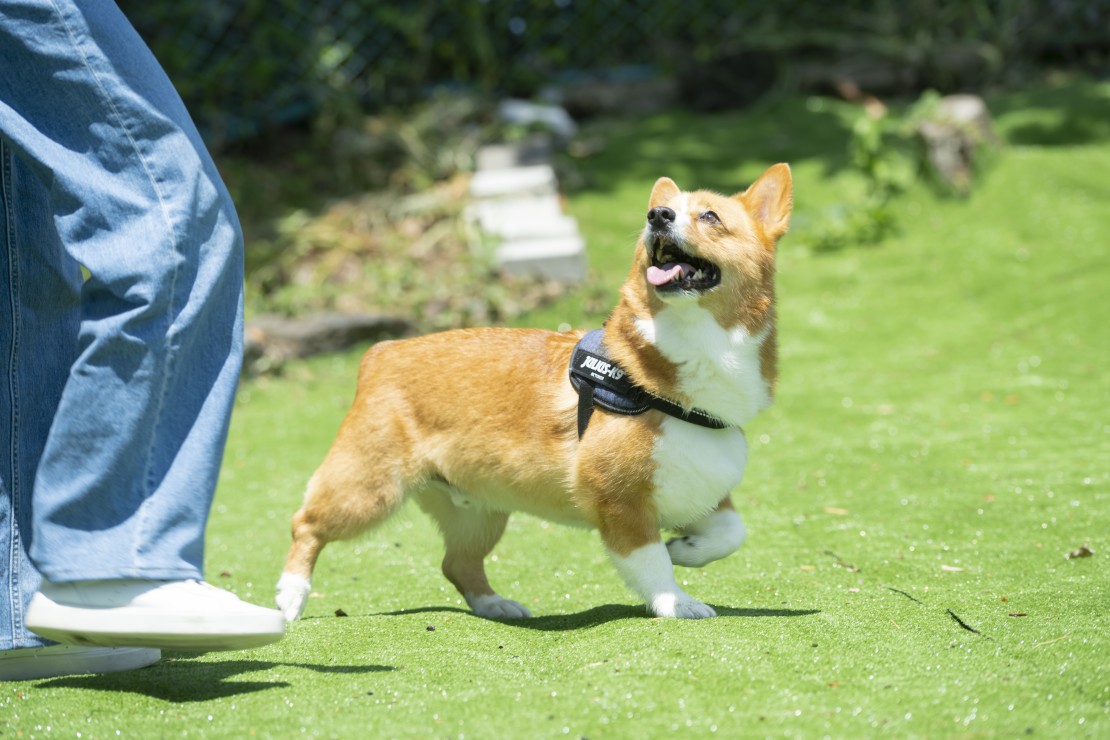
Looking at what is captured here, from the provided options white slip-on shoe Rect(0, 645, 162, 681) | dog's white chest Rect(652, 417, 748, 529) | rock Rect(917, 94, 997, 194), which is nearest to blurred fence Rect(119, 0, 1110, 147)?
rock Rect(917, 94, 997, 194)

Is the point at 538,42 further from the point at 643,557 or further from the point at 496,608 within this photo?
the point at 643,557

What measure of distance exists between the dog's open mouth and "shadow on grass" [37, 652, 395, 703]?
1108mm

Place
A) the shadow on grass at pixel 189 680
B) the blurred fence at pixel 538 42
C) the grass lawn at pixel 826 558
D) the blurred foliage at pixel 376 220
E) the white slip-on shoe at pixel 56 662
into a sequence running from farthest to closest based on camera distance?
the blurred fence at pixel 538 42
the blurred foliage at pixel 376 220
the white slip-on shoe at pixel 56 662
the shadow on grass at pixel 189 680
the grass lawn at pixel 826 558

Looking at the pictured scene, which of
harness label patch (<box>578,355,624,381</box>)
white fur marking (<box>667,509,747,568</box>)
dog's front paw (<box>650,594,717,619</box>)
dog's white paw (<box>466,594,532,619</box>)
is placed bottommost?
dog's white paw (<box>466,594,532,619</box>)

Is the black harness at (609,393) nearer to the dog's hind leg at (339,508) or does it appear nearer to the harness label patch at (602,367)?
the harness label patch at (602,367)

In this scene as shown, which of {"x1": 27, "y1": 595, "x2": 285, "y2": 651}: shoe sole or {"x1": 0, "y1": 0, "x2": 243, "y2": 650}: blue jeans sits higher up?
{"x1": 0, "y1": 0, "x2": 243, "y2": 650}: blue jeans

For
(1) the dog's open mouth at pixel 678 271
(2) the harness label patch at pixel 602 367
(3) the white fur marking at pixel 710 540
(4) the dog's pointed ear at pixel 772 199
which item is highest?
(4) the dog's pointed ear at pixel 772 199

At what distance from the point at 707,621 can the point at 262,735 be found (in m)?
1.10

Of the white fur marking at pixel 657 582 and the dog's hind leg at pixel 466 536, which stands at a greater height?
the white fur marking at pixel 657 582

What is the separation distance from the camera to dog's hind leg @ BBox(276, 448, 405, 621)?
10.5ft

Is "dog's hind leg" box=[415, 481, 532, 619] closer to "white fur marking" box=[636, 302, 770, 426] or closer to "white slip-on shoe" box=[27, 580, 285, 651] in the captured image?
"white fur marking" box=[636, 302, 770, 426]

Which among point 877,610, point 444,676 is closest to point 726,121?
point 877,610

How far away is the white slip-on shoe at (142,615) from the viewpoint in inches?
82.3

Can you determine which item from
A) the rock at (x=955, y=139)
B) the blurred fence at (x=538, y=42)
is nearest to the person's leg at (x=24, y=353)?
the rock at (x=955, y=139)
